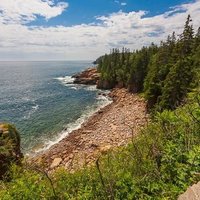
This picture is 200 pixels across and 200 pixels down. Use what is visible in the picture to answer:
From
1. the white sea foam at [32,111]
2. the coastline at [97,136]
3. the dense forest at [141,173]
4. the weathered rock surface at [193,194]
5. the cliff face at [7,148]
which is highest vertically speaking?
the weathered rock surface at [193,194]

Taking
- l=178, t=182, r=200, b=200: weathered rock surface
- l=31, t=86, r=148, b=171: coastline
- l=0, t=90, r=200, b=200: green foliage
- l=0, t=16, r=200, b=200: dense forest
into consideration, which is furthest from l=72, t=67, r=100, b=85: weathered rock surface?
l=178, t=182, r=200, b=200: weathered rock surface

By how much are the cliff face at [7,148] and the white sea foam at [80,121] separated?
27.1ft

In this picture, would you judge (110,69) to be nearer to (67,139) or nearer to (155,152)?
(67,139)

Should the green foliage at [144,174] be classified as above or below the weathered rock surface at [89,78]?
above

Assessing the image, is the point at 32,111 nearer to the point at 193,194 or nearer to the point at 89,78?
the point at 89,78

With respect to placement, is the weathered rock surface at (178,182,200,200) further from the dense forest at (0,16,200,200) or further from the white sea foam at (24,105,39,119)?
the white sea foam at (24,105,39,119)

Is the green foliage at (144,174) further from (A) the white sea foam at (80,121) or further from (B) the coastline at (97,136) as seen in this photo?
(A) the white sea foam at (80,121)

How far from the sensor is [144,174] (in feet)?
30.8

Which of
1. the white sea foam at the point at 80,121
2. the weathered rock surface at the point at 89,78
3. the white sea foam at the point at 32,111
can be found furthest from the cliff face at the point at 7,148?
the weathered rock surface at the point at 89,78

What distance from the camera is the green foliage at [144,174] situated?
799 centimetres

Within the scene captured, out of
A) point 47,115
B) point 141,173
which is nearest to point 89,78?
point 47,115

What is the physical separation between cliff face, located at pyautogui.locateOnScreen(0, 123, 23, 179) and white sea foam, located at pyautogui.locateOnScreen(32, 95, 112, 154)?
827 centimetres

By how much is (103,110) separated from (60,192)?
40.8 meters

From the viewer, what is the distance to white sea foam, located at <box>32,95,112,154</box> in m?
36.1
